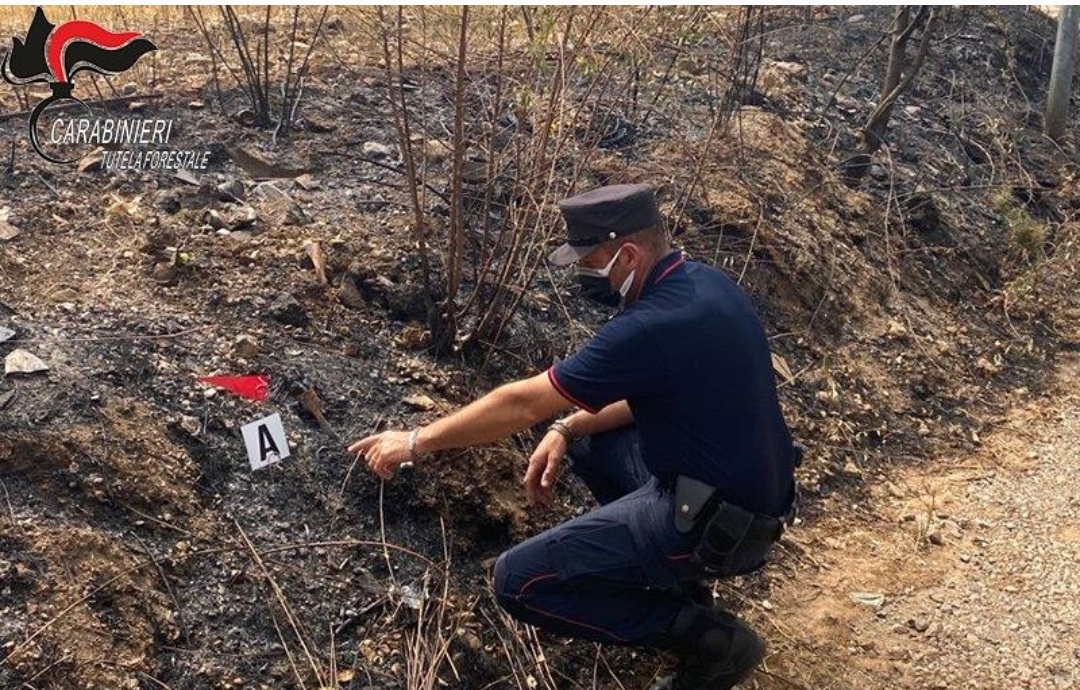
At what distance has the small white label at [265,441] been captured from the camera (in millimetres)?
2961

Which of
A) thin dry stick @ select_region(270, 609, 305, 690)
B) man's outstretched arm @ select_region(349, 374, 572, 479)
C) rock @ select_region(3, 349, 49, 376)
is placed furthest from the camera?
rock @ select_region(3, 349, 49, 376)

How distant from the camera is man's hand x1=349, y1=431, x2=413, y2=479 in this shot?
8.75ft

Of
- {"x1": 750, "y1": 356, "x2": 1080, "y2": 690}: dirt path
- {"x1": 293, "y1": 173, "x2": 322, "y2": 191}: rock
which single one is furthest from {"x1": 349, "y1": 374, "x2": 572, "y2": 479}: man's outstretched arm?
{"x1": 293, "y1": 173, "x2": 322, "y2": 191}: rock

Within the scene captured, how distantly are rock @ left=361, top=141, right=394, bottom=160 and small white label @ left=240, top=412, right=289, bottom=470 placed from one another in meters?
1.87

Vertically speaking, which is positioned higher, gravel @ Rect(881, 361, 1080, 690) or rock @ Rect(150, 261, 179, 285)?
rock @ Rect(150, 261, 179, 285)

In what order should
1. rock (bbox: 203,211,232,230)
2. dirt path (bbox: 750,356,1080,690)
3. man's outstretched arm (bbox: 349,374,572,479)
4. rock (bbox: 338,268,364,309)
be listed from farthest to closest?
rock (bbox: 203,211,232,230) < rock (bbox: 338,268,364,309) < dirt path (bbox: 750,356,1080,690) < man's outstretched arm (bbox: 349,374,572,479)

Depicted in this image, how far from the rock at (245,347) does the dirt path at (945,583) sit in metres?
1.81

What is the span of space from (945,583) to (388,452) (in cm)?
209

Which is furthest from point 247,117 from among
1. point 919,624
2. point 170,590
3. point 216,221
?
point 919,624

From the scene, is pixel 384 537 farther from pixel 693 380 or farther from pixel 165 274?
pixel 165 274

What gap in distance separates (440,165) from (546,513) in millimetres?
1896

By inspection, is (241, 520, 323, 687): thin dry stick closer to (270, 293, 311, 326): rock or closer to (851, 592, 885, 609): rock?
(270, 293, 311, 326): rock

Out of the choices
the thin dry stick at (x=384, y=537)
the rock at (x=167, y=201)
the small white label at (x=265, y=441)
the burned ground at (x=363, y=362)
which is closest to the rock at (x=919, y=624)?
the burned ground at (x=363, y=362)

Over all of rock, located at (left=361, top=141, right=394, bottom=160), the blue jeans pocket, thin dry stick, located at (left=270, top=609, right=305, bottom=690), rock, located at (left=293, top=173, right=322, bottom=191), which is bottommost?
thin dry stick, located at (left=270, top=609, right=305, bottom=690)
